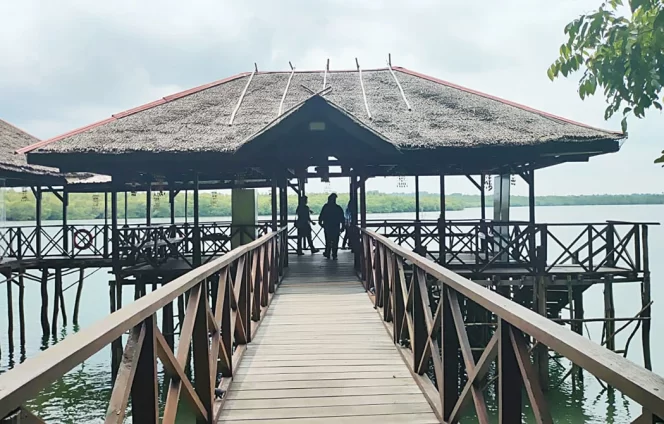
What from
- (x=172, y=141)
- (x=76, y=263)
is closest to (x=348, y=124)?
(x=172, y=141)

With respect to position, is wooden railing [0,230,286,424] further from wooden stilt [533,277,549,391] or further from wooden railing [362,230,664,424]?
wooden stilt [533,277,549,391]

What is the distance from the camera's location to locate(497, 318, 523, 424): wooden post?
2.20 meters

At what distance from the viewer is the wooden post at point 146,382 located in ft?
7.34

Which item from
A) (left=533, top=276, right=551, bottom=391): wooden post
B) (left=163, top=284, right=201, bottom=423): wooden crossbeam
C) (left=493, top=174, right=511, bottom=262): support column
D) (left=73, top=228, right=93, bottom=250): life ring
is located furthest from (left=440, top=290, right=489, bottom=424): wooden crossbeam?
(left=73, top=228, right=93, bottom=250): life ring

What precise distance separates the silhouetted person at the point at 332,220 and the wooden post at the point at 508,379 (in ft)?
31.7

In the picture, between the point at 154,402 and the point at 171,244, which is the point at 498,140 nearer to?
the point at 171,244

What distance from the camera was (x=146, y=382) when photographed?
2250 millimetres

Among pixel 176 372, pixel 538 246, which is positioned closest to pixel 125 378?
pixel 176 372

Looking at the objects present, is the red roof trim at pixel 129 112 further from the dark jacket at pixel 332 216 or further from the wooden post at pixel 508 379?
the wooden post at pixel 508 379

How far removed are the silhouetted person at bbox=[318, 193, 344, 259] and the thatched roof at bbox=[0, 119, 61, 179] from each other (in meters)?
6.04

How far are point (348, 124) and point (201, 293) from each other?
6680mm

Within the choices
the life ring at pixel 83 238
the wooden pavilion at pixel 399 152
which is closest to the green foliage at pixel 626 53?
the wooden pavilion at pixel 399 152

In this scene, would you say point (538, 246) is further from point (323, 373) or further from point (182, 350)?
point (182, 350)

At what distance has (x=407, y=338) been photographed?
5.06 meters
